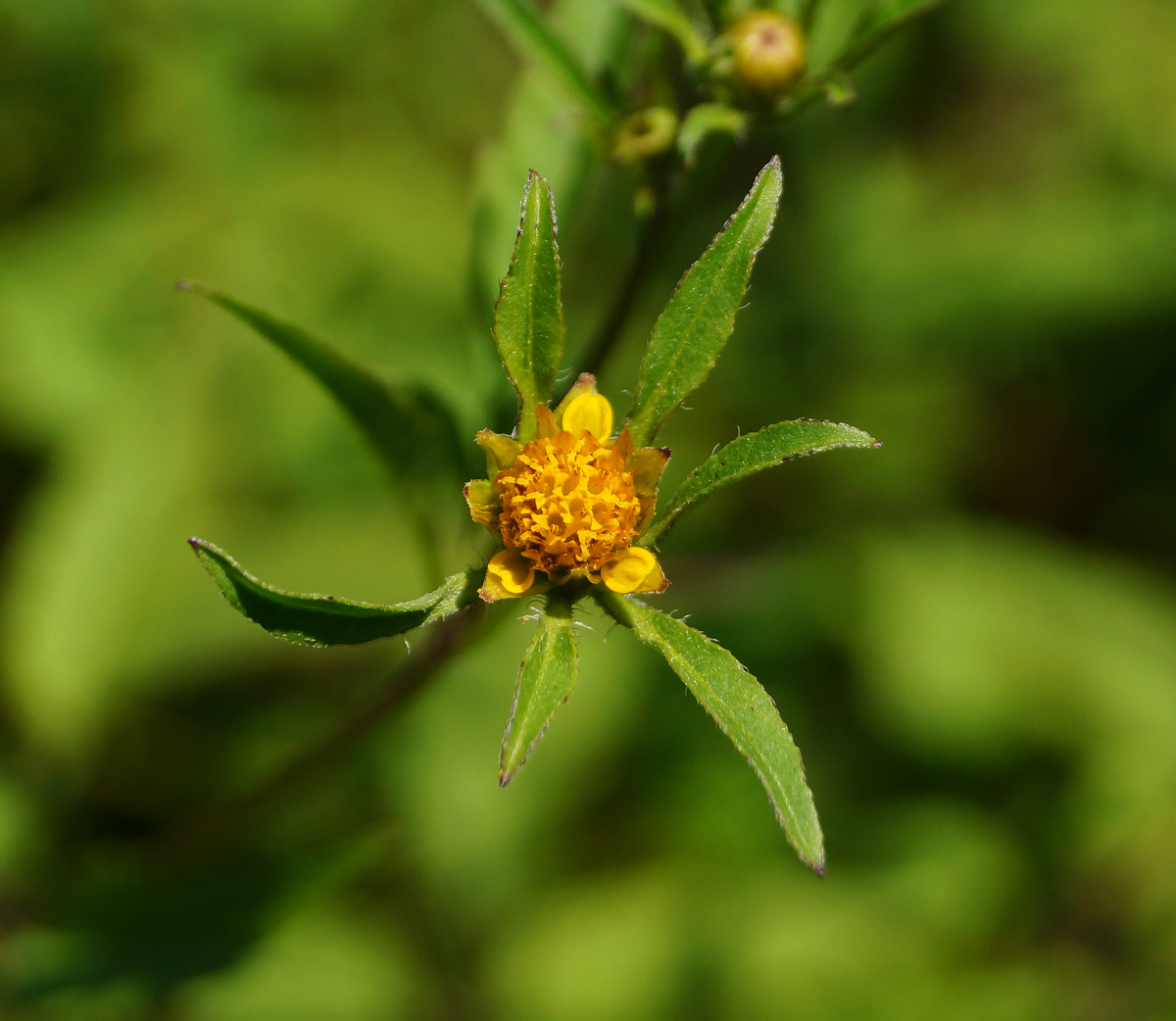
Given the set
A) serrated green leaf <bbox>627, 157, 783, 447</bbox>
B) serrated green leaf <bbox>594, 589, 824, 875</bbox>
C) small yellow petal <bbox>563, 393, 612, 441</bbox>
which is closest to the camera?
serrated green leaf <bbox>594, 589, 824, 875</bbox>

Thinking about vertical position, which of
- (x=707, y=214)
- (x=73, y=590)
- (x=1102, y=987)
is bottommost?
(x=1102, y=987)

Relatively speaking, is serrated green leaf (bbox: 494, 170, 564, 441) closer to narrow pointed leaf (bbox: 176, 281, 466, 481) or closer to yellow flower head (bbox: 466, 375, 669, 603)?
yellow flower head (bbox: 466, 375, 669, 603)

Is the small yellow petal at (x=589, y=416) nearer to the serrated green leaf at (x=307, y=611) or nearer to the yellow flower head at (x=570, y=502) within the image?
the yellow flower head at (x=570, y=502)

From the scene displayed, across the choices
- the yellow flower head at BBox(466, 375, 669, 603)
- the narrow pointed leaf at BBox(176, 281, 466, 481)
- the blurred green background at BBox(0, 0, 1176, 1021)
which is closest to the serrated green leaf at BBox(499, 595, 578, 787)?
the yellow flower head at BBox(466, 375, 669, 603)

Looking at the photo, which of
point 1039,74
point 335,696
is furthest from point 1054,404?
point 335,696

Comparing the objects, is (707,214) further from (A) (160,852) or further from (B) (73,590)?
(A) (160,852)

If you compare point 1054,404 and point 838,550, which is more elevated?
point 838,550

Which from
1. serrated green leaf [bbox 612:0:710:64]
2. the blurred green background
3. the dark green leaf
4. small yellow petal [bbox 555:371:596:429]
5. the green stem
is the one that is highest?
serrated green leaf [bbox 612:0:710:64]

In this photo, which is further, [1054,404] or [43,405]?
[1054,404]
